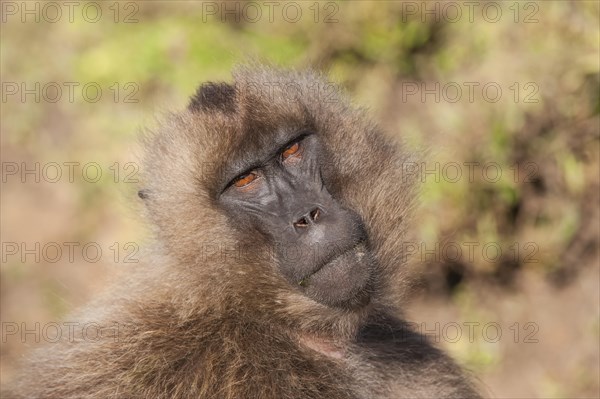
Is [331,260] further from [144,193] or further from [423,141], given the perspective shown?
[423,141]

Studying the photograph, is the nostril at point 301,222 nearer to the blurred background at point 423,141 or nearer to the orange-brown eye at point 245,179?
the orange-brown eye at point 245,179

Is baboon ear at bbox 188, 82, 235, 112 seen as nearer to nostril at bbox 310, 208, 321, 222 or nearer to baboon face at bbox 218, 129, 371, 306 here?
baboon face at bbox 218, 129, 371, 306

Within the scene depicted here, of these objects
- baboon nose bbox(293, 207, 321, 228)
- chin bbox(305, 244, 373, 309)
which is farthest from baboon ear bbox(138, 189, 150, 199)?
chin bbox(305, 244, 373, 309)

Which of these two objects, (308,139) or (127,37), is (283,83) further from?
(127,37)

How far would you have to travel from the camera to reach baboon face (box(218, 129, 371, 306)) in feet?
11.1

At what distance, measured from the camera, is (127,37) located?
9609 mm

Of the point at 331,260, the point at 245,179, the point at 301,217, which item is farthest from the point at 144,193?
the point at 331,260

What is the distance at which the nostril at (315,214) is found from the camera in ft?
11.3

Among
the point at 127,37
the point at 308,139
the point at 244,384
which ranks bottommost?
the point at 127,37

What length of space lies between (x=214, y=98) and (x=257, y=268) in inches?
31.7

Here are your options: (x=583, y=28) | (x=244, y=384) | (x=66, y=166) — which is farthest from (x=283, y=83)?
(x=66, y=166)

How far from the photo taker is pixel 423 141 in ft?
16.0

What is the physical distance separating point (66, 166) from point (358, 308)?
20.1ft

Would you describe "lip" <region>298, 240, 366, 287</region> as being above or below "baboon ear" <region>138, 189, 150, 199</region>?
above
